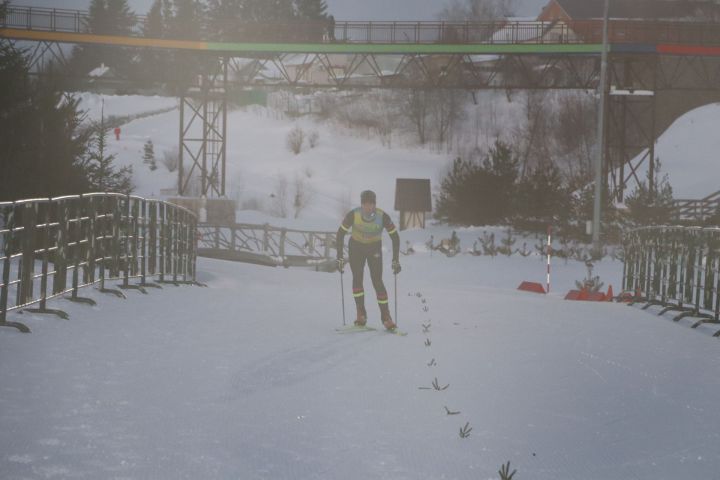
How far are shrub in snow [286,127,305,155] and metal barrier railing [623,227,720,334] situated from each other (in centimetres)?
5607

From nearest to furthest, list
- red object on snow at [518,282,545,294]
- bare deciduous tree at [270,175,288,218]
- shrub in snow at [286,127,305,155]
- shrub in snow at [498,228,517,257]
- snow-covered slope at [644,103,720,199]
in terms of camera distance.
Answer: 1. red object on snow at [518,282,545,294]
2. shrub in snow at [498,228,517,257]
3. snow-covered slope at [644,103,720,199]
4. bare deciduous tree at [270,175,288,218]
5. shrub in snow at [286,127,305,155]

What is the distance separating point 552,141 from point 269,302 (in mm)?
58597

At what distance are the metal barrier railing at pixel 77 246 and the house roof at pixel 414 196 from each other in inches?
1118

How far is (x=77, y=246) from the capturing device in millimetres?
12602

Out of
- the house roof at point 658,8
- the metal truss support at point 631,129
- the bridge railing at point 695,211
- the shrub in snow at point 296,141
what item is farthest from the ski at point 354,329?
the house roof at point 658,8

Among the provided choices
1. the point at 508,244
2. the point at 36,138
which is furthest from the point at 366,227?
the point at 508,244

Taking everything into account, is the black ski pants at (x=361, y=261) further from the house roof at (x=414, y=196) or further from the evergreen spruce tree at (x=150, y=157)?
the evergreen spruce tree at (x=150, y=157)

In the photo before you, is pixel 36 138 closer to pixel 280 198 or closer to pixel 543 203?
pixel 543 203

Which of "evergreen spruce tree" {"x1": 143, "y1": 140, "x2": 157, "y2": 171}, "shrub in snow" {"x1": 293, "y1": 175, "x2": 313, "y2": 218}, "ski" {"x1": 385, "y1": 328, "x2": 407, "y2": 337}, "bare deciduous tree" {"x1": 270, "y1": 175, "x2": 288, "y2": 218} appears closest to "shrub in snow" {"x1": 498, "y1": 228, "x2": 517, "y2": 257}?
"ski" {"x1": 385, "y1": 328, "x2": 407, "y2": 337}

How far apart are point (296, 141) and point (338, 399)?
68904 millimetres

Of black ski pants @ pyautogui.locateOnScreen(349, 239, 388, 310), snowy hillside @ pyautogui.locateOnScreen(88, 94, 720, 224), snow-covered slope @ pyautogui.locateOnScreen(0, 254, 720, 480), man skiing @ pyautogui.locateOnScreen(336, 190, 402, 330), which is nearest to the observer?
snow-covered slope @ pyautogui.locateOnScreen(0, 254, 720, 480)

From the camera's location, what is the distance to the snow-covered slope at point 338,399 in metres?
6.39

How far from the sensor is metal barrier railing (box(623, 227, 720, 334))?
14.3 meters

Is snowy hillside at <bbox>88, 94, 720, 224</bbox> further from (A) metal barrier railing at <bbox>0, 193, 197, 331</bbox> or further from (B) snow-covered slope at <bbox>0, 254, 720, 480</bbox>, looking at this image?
(B) snow-covered slope at <bbox>0, 254, 720, 480</bbox>
